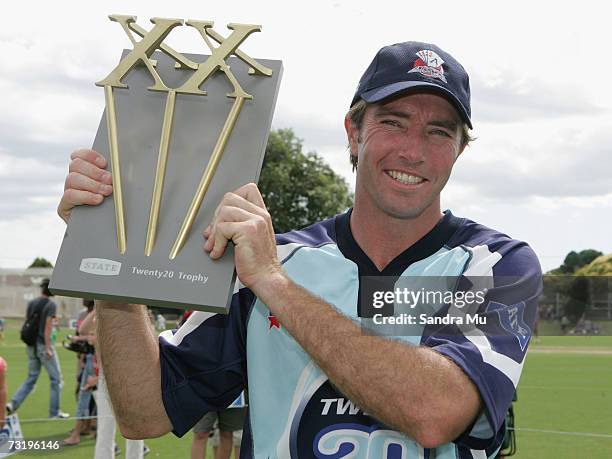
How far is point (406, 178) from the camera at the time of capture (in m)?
2.70

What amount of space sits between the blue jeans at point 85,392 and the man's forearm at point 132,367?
8.20m

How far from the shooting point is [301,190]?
48969 millimetres

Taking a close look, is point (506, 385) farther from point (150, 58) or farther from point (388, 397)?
point (150, 58)


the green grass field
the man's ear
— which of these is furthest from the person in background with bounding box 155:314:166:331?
the man's ear

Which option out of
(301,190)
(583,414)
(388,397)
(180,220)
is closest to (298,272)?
(180,220)

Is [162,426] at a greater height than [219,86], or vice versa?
[219,86]

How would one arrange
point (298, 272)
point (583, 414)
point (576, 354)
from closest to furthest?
point (298, 272) → point (583, 414) → point (576, 354)

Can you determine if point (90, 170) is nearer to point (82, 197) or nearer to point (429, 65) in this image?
point (82, 197)

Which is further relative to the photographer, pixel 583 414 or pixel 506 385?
pixel 583 414

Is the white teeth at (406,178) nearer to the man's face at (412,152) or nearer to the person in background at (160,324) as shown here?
the man's face at (412,152)

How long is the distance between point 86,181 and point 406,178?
1006 millimetres

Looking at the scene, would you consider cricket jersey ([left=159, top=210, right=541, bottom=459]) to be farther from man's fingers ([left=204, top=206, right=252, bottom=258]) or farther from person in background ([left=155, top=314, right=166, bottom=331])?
person in background ([left=155, top=314, right=166, bottom=331])

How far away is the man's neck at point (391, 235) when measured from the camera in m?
2.75

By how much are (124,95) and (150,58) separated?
0.16 m
